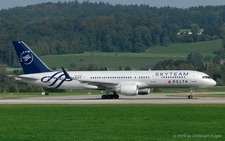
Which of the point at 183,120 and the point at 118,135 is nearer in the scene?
the point at 118,135

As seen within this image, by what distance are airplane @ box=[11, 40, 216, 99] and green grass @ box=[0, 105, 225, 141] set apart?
16.4 m

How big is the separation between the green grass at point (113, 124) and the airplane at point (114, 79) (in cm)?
1639

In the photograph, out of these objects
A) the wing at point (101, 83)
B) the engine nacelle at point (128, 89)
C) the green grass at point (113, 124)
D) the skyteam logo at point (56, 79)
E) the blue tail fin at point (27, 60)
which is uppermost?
the blue tail fin at point (27, 60)

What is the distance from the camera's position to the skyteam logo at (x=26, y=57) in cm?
6181

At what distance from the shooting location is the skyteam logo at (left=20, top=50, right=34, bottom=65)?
203ft

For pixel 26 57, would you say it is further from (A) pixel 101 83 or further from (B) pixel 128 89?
(B) pixel 128 89

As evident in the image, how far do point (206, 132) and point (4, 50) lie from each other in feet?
529

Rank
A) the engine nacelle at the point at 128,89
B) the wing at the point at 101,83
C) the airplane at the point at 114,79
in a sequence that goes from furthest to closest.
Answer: the wing at the point at 101,83, the airplane at the point at 114,79, the engine nacelle at the point at 128,89

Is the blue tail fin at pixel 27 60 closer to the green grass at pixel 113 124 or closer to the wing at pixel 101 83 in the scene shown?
the wing at pixel 101 83

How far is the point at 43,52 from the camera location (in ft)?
639

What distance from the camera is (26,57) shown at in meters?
61.8

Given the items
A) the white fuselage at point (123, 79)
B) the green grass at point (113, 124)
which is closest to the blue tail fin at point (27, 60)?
the white fuselage at point (123, 79)

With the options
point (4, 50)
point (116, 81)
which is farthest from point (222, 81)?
point (4, 50)

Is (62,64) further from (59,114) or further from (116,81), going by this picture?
(59,114)
